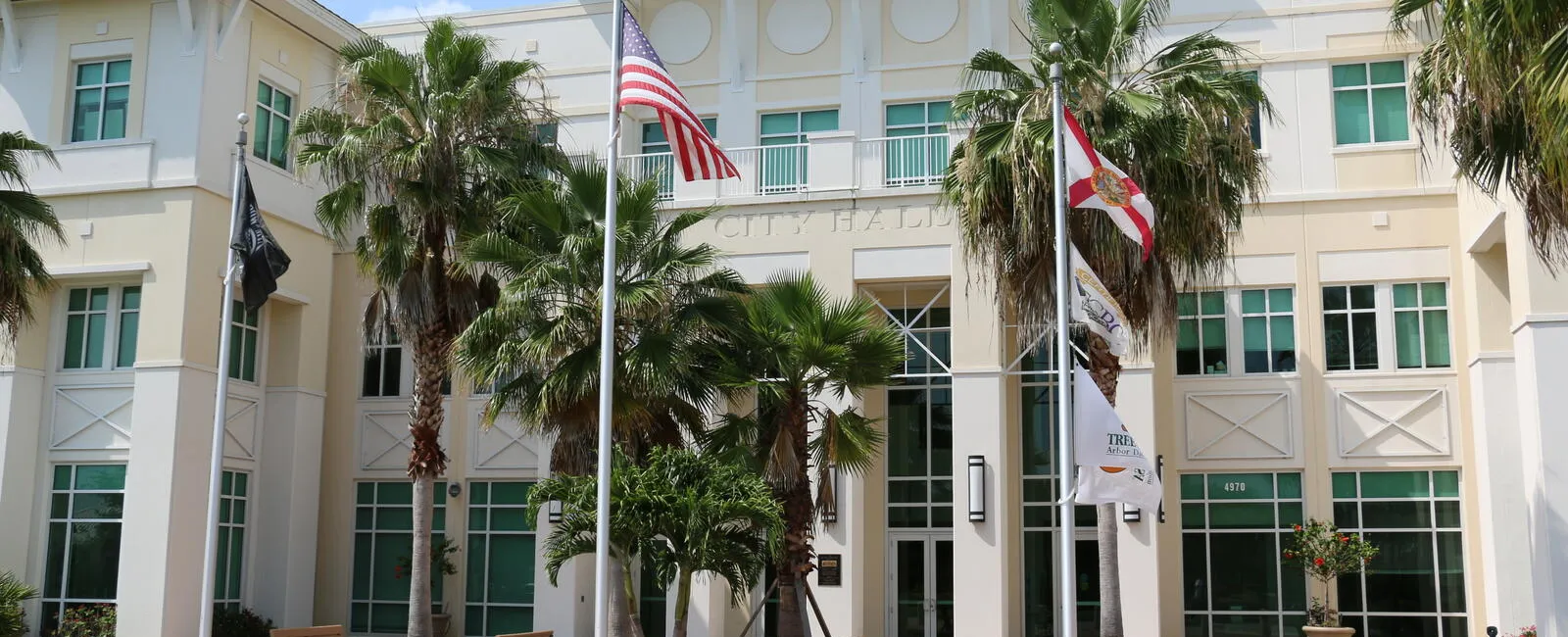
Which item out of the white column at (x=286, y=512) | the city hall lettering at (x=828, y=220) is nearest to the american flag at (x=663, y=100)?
the city hall lettering at (x=828, y=220)

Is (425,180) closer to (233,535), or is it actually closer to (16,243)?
(16,243)

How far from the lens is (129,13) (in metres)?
25.7

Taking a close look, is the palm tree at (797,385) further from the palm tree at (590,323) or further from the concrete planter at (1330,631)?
the concrete planter at (1330,631)

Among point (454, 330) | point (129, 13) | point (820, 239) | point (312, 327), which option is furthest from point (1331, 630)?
point (129, 13)

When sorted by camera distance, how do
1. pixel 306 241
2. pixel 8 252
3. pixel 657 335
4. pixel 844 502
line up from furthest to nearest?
pixel 306 241 → pixel 844 502 → pixel 8 252 → pixel 657 335

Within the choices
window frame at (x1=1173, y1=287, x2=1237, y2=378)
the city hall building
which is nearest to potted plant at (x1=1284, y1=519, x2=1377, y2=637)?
the city hall building

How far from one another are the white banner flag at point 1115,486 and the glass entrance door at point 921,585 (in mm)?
10262

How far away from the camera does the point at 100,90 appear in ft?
84.4

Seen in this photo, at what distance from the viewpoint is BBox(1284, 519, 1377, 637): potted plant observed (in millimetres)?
21781

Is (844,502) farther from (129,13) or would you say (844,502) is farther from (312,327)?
(129,13)

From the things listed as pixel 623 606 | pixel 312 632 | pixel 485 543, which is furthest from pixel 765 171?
pixel 312 632

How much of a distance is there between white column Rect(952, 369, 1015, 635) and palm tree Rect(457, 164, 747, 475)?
466 cm

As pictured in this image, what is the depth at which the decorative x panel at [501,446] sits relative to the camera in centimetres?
2680

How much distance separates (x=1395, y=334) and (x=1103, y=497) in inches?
454
